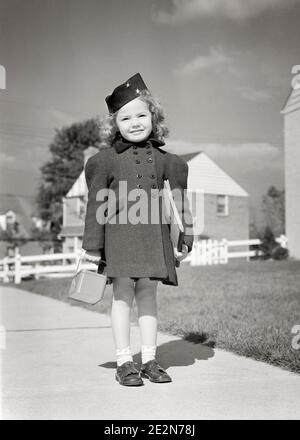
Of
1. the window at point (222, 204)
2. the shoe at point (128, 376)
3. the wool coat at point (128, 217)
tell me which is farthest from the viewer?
the window at point (222, 204)

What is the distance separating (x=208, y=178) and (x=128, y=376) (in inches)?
908

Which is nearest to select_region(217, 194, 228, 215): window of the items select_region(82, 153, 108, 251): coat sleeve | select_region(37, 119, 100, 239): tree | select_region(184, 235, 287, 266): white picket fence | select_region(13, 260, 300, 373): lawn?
select_region(184, 235, 287, 266): white picket fence

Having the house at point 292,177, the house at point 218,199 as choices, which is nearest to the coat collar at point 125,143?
the house at point 292,177

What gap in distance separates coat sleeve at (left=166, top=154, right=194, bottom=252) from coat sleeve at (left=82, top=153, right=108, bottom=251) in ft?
1.24

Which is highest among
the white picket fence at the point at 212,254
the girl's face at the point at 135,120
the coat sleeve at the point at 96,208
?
the girl's face at the point at 135,120

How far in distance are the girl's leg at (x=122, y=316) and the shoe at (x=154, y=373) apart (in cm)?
10

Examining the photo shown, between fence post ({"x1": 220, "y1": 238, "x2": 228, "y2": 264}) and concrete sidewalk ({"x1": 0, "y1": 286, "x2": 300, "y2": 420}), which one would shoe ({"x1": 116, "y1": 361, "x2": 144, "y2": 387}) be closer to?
Result: concrete sidewalk ({"x1": 0, "y1": 286, "x2": 300, "y2": 420})

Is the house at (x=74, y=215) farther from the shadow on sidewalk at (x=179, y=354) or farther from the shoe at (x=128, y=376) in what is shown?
the shoe at (x=128, y=376)

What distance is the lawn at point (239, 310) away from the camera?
4.03 metres

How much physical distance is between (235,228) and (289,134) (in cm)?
1439

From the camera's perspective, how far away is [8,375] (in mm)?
3381

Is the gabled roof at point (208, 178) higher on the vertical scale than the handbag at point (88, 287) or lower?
higher

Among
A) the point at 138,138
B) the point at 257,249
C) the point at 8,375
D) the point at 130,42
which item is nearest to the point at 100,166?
the point at 138,138
